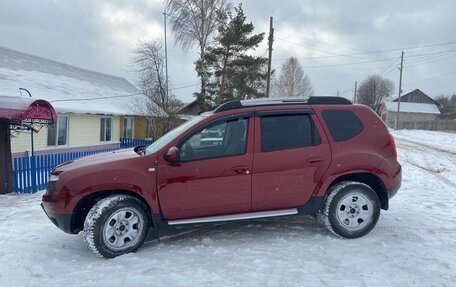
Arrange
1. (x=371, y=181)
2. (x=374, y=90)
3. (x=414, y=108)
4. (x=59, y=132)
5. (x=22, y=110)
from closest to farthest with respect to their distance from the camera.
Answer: (x=371, y=181) → (x=22, y=110) → (x=59, y=132) → (x=414, y=108) → (x=374, y=90)

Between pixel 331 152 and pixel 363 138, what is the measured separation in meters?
0.53

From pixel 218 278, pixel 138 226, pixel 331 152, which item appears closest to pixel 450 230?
pixel 331 152

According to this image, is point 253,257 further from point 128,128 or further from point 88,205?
point 128,128

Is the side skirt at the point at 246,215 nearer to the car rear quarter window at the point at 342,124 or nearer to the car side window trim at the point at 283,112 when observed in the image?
the car rear quarter window at the point at 342,124

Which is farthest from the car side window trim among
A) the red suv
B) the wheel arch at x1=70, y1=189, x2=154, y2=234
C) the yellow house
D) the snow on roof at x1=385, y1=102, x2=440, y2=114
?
the snow on roof at x1=385, y1=102, x2=440, y2=114

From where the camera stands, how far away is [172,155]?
4406 mm

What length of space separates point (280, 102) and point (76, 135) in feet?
52.7

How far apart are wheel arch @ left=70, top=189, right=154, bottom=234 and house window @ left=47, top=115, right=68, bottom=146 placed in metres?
13.8

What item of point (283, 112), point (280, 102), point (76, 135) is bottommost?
point (76, 135)

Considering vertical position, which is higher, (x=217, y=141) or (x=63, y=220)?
(x=217, y=141)

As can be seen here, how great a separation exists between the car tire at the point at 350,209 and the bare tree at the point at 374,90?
96.5 metres

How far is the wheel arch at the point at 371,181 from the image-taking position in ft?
16.4

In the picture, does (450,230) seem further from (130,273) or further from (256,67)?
(256,67)

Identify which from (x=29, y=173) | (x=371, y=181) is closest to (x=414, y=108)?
(x=29, y=173)
